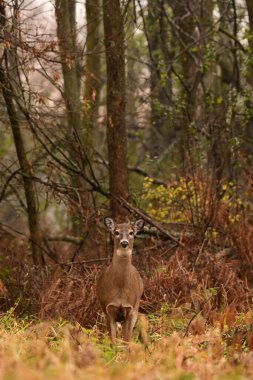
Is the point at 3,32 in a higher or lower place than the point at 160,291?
higher

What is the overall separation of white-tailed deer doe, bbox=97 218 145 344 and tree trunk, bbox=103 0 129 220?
2987 mm

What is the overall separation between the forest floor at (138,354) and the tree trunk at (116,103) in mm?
3622

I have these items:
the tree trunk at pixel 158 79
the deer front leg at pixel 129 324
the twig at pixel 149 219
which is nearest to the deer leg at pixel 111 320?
the deer front leg at pixel 129 324

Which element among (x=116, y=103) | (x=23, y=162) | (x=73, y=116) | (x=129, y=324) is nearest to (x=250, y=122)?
(x=73, y=116)

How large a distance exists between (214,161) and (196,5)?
20.9 feet

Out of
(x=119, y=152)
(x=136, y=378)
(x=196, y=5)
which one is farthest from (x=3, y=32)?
(x=196, y=5)

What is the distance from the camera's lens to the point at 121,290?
999cm

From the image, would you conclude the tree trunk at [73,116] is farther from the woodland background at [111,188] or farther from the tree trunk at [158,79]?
the tree trunk at [158,79]

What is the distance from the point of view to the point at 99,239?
44.7 ft

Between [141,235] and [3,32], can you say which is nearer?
[3,32]

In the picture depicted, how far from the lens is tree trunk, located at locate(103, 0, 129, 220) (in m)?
13.3

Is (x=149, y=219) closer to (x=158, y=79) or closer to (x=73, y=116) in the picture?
(x=73, y=116)

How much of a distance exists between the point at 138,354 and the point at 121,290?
11.6 ft

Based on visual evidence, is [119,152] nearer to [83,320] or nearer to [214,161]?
[214,161]
